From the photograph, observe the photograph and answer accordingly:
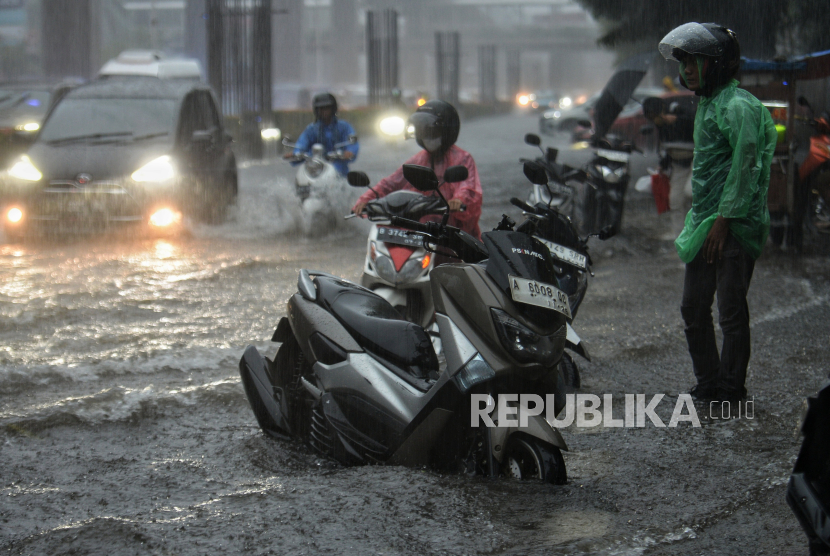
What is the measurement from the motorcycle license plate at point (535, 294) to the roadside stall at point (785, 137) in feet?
21.6

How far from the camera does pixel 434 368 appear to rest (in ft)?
12.6

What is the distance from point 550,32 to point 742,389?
10377 centimetres

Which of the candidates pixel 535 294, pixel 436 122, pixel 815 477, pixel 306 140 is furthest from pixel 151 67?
pixel 815 477

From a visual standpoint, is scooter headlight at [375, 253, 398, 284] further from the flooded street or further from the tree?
the tree

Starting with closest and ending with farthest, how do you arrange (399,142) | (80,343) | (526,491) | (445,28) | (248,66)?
(526,491), (80,343), (248,66), (399,142), (445,28)

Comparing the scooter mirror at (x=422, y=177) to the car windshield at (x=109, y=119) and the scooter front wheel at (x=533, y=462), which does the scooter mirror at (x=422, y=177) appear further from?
the car windshield at (x=109, y=119)

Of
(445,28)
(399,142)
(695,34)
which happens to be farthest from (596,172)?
(445,28)

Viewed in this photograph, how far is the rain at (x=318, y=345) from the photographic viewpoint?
3.34 metres

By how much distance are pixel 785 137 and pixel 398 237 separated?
549cm

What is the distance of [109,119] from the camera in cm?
1115

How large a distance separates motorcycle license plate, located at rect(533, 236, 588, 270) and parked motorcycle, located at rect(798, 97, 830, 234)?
18.1ft

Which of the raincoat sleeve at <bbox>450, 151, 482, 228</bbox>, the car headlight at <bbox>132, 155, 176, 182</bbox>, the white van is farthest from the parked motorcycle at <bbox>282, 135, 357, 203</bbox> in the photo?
the white van

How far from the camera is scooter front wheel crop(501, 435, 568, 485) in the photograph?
333 cm

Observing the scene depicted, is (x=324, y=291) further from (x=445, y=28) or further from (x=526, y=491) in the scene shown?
(x=445, y=28)
